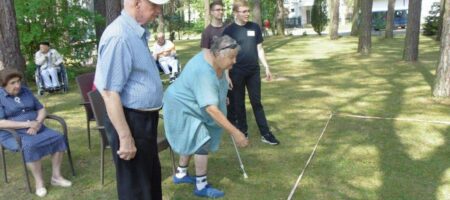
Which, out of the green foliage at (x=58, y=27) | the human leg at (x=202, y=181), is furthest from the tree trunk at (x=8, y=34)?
the human leg at (x=202, y=181)

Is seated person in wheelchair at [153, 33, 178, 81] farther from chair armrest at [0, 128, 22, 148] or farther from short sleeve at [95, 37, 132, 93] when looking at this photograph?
short sleeve at [95, 37, 132, 93]

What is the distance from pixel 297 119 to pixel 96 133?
280 centimetres

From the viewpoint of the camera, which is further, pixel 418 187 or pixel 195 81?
pixel 418 187

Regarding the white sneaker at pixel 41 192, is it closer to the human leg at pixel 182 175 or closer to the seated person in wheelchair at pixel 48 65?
the human leg at pixel 182 175

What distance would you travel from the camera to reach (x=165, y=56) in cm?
1039

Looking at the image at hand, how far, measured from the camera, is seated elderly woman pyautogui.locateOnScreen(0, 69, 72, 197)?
3855mm

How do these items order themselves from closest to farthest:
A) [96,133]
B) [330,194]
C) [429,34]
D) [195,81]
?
[195,81]
[330,194]
[96,133]
[429,34]

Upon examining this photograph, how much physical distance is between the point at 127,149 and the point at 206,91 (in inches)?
35.5

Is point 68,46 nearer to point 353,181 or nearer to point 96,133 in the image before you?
point 96,133

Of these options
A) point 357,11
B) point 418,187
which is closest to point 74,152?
point 418,187

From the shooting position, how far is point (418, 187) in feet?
12.6

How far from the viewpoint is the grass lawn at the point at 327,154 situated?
3.89 meters

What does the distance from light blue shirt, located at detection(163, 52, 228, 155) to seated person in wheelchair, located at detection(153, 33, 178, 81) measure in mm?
6904

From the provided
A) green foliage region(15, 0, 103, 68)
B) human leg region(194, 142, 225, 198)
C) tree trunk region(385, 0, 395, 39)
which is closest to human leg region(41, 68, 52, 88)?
green foliage region(15, 0, 103, 68)
